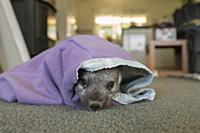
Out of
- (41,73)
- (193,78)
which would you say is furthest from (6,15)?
(193,78)

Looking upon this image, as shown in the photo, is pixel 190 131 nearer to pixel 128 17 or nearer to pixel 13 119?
pixel 13 119

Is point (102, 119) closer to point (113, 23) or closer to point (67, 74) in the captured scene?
point (67, 74)

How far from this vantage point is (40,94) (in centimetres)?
122

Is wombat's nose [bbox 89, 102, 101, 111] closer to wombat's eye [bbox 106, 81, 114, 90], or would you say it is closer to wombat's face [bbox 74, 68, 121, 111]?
wombat's face [bbox 74, 68, 121, 111]

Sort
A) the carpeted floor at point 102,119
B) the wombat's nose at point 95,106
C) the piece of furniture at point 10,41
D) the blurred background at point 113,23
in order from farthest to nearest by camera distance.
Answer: the blurred background at point 113,23 → the piece of furniture at point 10,41 → the wombat's nose at point 95,106 → the carpeted floor at point 102,119

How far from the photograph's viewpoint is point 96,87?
1062 millimetres

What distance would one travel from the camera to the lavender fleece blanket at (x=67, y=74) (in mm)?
1080

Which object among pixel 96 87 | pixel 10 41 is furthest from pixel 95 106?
pixel 10 41

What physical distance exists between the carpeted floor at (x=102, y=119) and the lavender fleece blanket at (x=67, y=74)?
66 mm

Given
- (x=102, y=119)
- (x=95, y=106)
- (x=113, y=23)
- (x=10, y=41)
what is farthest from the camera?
(x=113, y=23)

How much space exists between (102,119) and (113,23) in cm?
716

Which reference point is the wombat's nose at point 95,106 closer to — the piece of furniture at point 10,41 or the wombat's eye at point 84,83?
the wombat's eye at point 84,83

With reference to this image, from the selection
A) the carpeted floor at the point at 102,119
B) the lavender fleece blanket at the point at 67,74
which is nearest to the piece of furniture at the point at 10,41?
the lavender fleece blanket at the point at 67,74

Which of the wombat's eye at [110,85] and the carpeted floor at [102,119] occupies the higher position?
the wombat's eye at [110,85]
